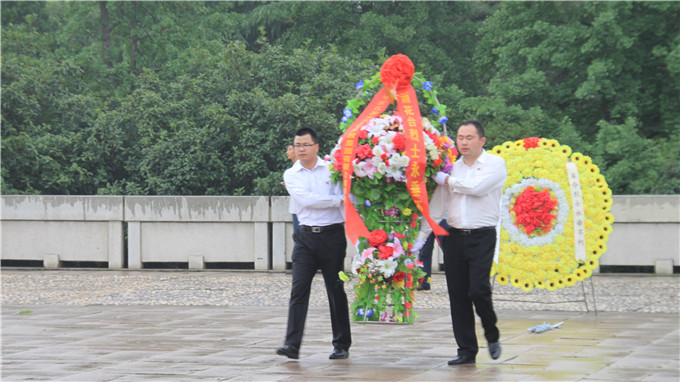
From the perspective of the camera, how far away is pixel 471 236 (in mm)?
7668

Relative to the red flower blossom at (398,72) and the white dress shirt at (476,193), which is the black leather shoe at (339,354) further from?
the red flower blossom at (398,72)

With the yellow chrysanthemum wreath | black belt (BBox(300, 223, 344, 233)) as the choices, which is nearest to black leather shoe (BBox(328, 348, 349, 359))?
black belt (BBox(300, 223, 344, 233))

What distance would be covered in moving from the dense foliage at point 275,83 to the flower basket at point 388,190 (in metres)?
9.59

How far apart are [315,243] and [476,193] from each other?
53.7 inches

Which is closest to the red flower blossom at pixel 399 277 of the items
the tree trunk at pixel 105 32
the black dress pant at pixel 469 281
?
the black dress pant at pixel 469 281

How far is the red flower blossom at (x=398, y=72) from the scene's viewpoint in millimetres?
8102

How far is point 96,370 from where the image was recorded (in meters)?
7.42

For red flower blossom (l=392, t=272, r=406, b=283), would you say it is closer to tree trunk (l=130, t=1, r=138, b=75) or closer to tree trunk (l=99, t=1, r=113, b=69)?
tree trunk (l=130, t=1, r=138, b=75)

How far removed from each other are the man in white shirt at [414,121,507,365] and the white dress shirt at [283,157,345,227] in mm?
865

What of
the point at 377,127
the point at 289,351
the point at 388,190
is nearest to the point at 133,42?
the point at 377,127

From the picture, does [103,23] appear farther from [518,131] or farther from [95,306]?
[95,306]

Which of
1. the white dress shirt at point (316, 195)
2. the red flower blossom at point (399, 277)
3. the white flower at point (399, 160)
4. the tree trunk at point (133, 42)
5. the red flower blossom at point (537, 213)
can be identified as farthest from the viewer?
the tree trunk at point (133, 42)

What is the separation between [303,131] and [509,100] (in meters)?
17.8

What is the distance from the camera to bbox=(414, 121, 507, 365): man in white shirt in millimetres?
7625
